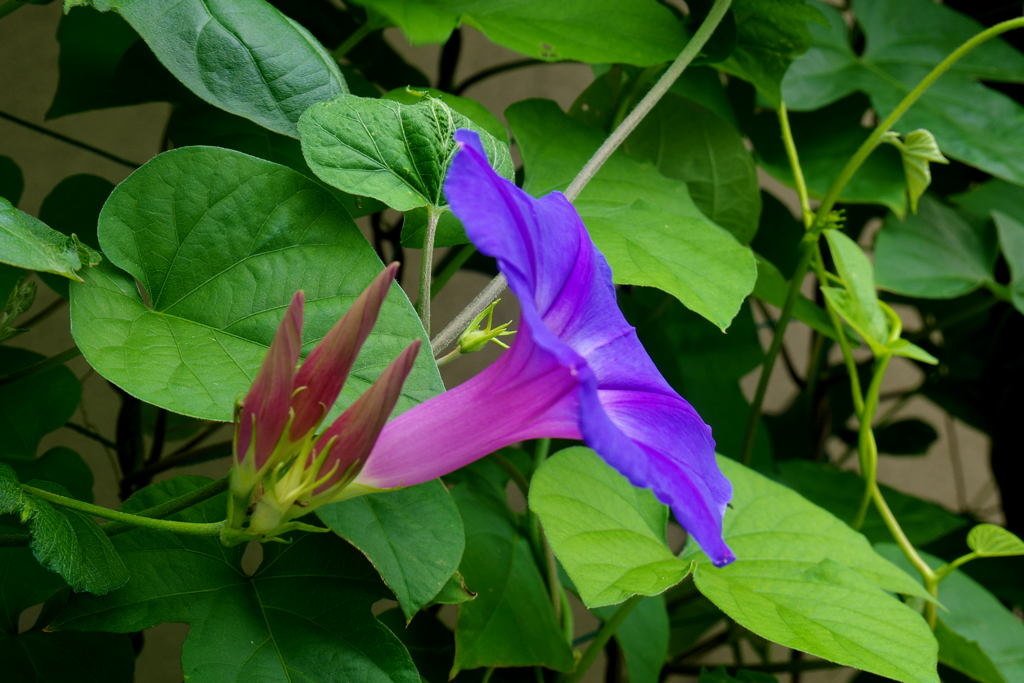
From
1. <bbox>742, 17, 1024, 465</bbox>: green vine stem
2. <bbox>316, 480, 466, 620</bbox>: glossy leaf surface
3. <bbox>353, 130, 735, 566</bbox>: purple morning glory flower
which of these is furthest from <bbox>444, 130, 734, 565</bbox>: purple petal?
<bbox>742, 17, 1024, 465</bbox>: green vine stem

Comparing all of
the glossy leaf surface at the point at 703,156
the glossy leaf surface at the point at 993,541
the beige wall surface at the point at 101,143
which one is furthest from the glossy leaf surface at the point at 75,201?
the glossy leaf surface at the point at 993,541

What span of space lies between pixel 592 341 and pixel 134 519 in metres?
0.23

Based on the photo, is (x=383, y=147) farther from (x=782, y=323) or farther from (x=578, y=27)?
(x=782, y=323)

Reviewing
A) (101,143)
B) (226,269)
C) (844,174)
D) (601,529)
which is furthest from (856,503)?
(101,143)

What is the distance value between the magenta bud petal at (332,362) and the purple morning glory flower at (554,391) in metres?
0.03

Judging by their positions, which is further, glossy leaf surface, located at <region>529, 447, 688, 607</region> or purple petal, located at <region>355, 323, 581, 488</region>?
glossy leaf surface, located at <region>529, 447, 688, 607</region>

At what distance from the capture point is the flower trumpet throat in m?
0.27

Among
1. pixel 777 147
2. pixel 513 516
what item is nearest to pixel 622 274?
pixel 513 516

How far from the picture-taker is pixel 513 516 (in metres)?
0.64

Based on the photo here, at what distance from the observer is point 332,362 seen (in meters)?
0.28

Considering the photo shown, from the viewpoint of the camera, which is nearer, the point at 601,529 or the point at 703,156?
the point at 601,529

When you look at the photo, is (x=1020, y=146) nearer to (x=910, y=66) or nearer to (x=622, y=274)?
(x=910, y=66)

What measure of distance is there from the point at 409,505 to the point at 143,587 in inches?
6.0

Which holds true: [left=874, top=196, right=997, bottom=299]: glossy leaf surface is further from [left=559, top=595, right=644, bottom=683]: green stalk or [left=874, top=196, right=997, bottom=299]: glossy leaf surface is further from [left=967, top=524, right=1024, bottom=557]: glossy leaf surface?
[left=559, top=595, right=644, bottom=683]: green stalk
